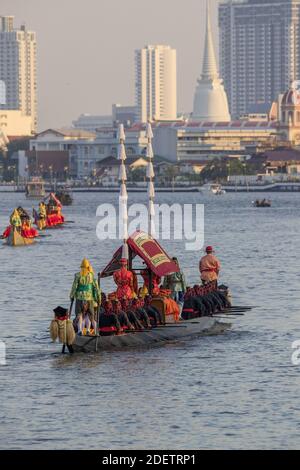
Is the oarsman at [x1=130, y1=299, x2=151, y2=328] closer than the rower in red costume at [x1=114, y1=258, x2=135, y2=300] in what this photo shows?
Yes

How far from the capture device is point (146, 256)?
54125mm

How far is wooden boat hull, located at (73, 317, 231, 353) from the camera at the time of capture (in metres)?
48.6

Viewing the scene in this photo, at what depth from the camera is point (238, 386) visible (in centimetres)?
4516

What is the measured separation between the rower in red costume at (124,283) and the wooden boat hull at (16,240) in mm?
58977

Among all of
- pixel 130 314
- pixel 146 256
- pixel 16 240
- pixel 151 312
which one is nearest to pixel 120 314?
pixel 130 314

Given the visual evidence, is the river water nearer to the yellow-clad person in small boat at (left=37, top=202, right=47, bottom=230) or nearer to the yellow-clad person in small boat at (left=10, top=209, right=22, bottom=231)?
the yellow-clad person in small boat at (left=10, top=209, right=22, bottom=231)

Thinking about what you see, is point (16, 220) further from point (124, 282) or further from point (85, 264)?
point (85, 264)

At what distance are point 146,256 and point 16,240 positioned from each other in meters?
57.2

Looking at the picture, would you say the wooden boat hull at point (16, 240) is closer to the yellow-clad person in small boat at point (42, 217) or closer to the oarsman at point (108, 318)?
the yellow-clad person in small boat at point (42, 217)

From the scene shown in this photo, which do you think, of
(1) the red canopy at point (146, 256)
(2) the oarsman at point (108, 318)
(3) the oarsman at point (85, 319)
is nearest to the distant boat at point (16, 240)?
(1) the red canopy at point (146, 256)

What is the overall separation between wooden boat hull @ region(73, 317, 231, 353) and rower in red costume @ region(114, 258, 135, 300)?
1.27 metres

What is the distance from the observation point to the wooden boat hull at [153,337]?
48.6 meters

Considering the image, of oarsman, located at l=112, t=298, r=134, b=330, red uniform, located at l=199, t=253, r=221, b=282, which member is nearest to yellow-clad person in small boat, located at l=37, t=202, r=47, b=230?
red uniform, located at l=199, t=253, r=221, b=282
